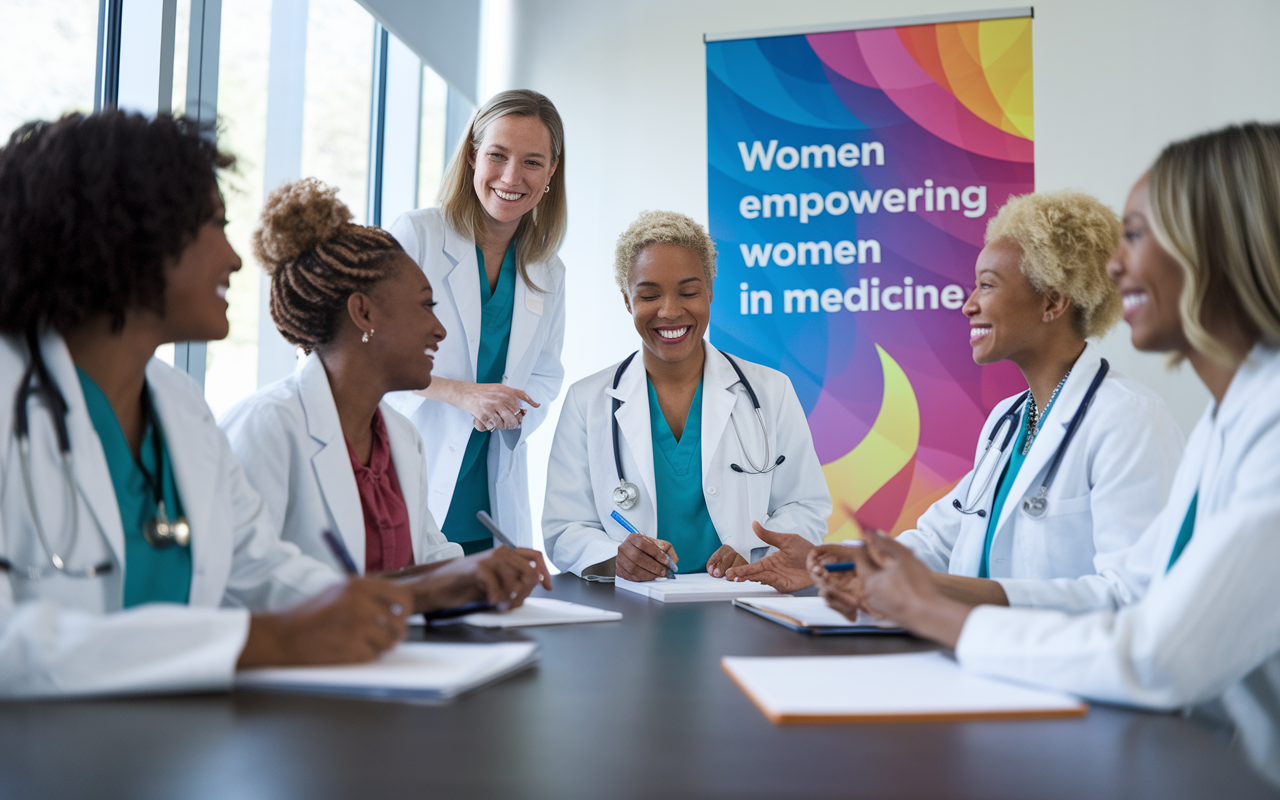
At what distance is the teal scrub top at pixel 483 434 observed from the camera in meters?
2.89

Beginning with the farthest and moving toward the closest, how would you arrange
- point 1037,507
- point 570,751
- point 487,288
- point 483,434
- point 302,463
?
point 487,288
point 483,434
point 1037,507
point 302,463
point 570,751

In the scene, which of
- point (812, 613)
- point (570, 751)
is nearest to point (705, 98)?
point (812, 613)

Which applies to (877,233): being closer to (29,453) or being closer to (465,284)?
(465,284)

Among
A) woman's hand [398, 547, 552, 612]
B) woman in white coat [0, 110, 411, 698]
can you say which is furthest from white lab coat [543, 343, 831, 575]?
woman in white coat [0, 110, 411, 698]

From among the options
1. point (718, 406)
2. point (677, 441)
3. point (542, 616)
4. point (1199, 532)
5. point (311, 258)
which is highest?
point (311, 258)

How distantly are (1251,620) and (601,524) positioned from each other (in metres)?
1.68

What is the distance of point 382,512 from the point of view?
74.6 inches

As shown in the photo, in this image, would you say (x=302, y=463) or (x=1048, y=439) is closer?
(x=302, y=463)

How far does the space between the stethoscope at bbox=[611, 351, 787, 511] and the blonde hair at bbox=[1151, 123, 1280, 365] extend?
1.37 metres

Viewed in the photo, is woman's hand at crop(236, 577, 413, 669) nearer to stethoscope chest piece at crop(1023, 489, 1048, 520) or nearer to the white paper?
the white paper

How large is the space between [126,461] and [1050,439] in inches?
67.6

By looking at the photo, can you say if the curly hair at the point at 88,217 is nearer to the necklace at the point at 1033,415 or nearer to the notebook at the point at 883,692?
the notebook at the point at 883,692

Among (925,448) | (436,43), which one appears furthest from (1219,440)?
(436,43)

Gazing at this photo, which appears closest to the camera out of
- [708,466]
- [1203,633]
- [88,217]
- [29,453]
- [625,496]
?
[1203,633]
